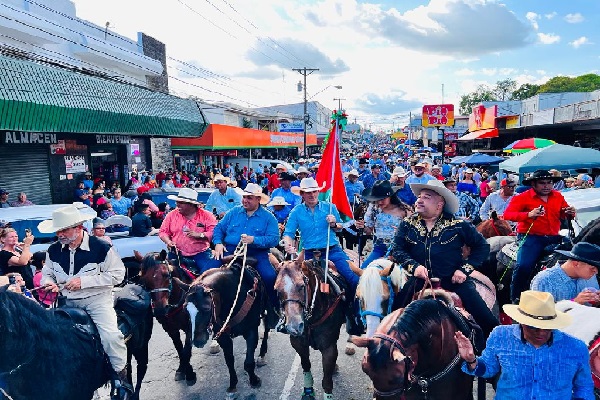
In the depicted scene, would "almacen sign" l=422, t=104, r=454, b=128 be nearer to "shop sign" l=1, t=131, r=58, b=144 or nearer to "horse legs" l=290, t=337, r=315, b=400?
"shop sign" l=1, t=131, r=58, b=144

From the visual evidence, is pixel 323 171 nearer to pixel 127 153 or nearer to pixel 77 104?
pixel 77 104

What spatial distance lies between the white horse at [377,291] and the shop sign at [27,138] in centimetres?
1351

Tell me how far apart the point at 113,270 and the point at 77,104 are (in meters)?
10.3

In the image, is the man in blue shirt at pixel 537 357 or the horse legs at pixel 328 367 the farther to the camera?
the horse legs at pixel 328 367

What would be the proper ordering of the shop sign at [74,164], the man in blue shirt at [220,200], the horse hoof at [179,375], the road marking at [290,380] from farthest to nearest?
the shop sign at [74,164]
the man in blue shirt at [220,200]
the horse hoof at [179,375]
the road marking at [290,380]

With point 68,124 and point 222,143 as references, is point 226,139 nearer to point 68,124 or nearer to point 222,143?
point 222,143

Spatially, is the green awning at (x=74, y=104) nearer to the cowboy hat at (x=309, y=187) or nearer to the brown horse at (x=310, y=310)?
the cowboy hat at (x=309, y=187)

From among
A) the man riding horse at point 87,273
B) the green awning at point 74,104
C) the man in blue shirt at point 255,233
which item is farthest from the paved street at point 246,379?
the green awning at point 74,104

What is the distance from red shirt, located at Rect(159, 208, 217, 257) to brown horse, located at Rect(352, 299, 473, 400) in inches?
164

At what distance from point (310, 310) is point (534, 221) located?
3696mm

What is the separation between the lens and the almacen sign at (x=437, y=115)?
39781mm

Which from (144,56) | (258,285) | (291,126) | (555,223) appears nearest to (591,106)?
(555,223)

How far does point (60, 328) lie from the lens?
4.03 meters

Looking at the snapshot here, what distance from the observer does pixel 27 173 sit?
1487 cm
